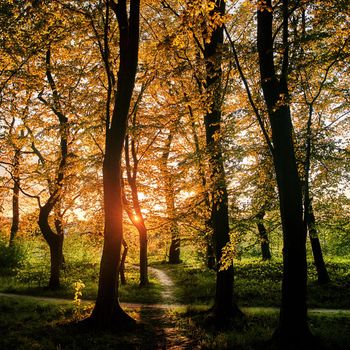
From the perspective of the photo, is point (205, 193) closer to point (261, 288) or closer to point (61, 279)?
point (261, 288)

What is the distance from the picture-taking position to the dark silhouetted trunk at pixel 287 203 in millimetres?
7602

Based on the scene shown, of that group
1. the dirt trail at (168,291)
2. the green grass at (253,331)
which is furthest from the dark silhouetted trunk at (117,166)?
the dirt trail at (168,291)

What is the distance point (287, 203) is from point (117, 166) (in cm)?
508

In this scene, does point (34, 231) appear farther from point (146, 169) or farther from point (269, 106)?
point (269, 106)

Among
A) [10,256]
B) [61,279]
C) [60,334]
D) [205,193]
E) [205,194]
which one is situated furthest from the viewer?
[10,256]

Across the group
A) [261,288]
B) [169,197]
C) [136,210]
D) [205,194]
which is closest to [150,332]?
[205,194]

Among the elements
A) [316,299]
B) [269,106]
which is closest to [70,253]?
[316,299]

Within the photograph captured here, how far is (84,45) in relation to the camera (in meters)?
15.9

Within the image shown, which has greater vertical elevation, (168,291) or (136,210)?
(136,210)

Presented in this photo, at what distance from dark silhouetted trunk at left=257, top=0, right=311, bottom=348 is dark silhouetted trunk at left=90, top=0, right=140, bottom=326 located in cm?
390

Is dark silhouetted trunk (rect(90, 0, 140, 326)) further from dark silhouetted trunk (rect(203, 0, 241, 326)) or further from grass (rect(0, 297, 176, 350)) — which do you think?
dark silhouetted trunk (rect(203, 0, 241, 326))

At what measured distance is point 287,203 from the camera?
7.79 m

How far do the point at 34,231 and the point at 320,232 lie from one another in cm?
1866

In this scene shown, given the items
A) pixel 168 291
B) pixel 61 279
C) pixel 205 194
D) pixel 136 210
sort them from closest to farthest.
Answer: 1. pixel 205 194
2. pixel 168 291
3. pixel 136 210
4. pixel 61 279
